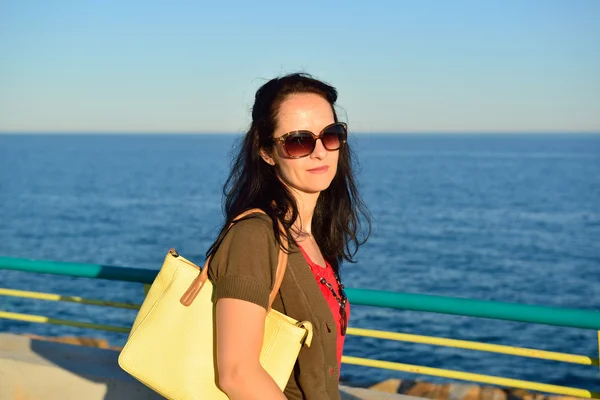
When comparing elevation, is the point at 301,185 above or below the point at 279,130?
below

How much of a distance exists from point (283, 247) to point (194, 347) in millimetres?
358

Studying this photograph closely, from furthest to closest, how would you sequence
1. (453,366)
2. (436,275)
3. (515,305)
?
1. (436,275)
2. (453,366)
3. (515,305)

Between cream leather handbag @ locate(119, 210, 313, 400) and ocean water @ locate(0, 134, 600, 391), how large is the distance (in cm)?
321

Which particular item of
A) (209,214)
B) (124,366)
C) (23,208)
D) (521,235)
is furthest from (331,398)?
(23,208)

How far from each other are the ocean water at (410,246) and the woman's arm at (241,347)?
3.32m

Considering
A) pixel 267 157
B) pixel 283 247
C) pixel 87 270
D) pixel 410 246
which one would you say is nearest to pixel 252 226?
pixel 283 247

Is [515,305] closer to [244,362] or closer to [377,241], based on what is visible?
[244,362]

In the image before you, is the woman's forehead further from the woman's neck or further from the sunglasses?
the woman's neck

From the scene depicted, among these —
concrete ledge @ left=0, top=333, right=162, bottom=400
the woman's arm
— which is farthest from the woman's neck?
concrete ledge @ left=0, top=333, right=162, bottom=400

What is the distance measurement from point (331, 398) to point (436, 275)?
94.1ft

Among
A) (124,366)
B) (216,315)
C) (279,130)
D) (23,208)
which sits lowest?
(23,208)

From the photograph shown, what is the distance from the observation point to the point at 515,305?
3.08m

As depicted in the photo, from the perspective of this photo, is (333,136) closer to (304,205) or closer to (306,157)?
(306,157)

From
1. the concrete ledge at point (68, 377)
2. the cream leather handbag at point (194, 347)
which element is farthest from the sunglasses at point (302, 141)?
the concrete ledge at point (68, 377)
